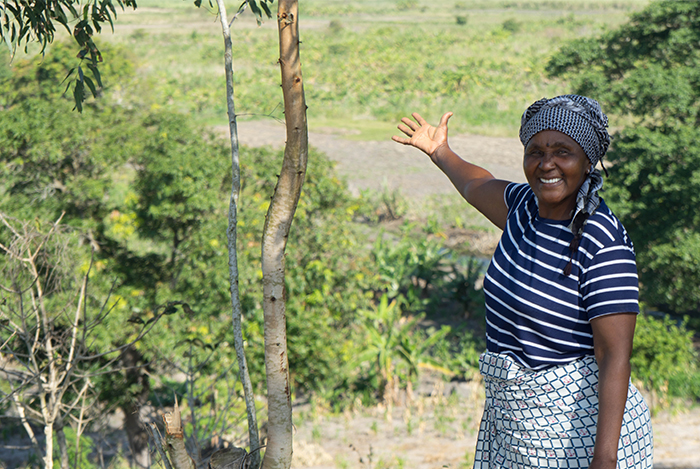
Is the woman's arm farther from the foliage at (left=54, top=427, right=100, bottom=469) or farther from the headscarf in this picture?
the foliage at (left=54, top=427, right=100, bottom=469)

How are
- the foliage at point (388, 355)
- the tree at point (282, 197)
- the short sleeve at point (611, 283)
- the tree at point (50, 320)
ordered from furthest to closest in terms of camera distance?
the foliage at point (388, 355), the tree at point (50, 320), the tree at point (282, 197), the short sleeve at point (611, 283)

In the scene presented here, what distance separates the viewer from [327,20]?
46969mm

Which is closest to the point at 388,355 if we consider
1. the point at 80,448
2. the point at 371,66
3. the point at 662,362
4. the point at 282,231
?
the point at 662,362

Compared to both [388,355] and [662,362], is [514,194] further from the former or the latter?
[662,362]

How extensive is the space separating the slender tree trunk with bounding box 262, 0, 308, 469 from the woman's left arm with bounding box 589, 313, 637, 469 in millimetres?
967

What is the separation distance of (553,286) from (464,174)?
647 mm

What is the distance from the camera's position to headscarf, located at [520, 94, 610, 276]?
53.5 inches

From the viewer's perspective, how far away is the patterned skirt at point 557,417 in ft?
4.58

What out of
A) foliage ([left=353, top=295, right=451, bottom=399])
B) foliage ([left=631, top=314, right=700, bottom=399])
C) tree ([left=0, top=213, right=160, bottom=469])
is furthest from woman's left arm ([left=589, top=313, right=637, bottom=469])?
foliage ([left=631, top=314, right=700, bottom=399])

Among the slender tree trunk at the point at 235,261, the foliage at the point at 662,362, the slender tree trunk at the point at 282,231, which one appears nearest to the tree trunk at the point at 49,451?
the slender tree trunk at the point at 235,261

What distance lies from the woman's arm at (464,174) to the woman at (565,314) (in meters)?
0.25

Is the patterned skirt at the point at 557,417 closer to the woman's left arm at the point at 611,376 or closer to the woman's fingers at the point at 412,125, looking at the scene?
the woman's left arm at the point at 611,376

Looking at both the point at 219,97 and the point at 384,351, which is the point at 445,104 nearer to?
the point at 219,97

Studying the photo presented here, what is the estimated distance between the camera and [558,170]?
1400 mm
